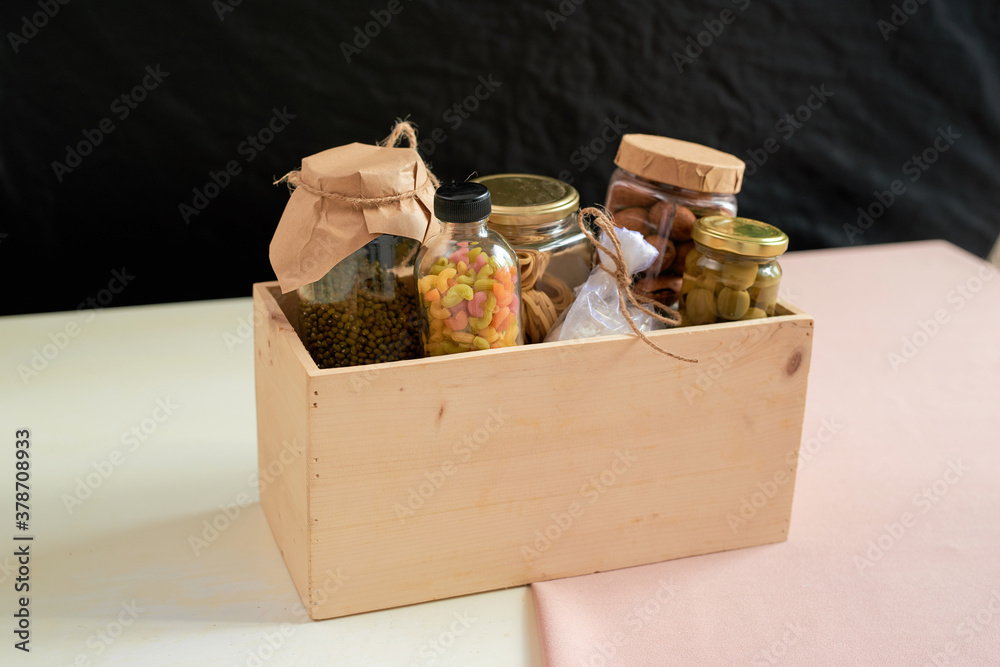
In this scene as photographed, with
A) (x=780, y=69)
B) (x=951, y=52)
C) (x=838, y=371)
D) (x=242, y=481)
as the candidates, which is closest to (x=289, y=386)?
(x=242, y=481)

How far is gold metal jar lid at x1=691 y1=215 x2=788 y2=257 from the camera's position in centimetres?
77

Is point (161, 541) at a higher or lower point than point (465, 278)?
lower

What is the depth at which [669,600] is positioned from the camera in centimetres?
79

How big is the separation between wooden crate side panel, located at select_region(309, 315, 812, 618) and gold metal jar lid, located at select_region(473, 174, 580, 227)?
0.13m

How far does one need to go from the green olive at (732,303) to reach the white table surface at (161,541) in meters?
0.30

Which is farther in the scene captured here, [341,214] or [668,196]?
[668,196]

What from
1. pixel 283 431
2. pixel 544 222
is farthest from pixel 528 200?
pixel 283 431

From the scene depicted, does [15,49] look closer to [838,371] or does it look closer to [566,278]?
[566,278]

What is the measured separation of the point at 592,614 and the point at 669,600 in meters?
0.07

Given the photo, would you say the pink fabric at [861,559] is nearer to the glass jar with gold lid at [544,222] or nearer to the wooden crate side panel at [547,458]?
the wooden crate side panel at [547,458]

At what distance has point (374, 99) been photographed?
4.55ft

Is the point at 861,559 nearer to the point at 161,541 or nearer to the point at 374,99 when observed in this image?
the point at 161,541

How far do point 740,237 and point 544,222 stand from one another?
6.6 inches

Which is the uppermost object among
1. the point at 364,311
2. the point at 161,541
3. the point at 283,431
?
the point at 364,311
